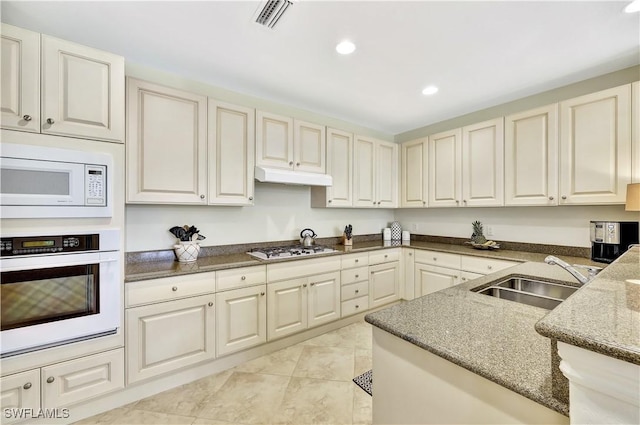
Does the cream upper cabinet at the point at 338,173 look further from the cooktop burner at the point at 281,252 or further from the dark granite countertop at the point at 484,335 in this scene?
the dark granite countertop at the point at 484,335

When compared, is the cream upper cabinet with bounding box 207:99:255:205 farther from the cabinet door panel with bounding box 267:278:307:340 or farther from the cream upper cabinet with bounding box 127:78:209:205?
the cabinet door panel with bounding box 267:278:307:340

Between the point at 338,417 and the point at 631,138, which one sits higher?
the point at 631,138

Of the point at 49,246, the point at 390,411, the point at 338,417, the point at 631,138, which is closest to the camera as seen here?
the point at 390,411

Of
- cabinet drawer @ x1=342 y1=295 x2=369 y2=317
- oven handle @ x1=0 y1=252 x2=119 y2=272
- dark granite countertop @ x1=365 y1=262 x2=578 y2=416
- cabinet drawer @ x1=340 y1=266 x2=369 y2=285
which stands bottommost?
cabinet drawer @ x1=342 y1=295 x2=369 y2=317

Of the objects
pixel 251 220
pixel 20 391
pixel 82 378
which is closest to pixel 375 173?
pixel 251 220

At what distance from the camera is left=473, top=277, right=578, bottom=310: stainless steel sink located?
1507 millimetres

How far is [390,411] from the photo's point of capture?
106 cm

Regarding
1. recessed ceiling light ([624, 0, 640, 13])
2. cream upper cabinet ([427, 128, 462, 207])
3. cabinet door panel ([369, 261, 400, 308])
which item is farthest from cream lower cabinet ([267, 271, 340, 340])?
recessed ceiling light ([624, 0, 640, 13])

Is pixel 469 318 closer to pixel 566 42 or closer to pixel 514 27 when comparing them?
pixel 514 27

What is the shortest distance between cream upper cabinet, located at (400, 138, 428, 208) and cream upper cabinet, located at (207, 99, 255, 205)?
87.5 inches

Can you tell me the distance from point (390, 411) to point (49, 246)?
196cm

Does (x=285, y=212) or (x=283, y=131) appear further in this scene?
(x=285, y=212)

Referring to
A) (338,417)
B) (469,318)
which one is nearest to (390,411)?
(469,318)

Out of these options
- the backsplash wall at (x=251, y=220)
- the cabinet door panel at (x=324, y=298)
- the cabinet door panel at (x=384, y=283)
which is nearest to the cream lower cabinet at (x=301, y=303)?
the cabinet door panel at (x=324, y=298)
